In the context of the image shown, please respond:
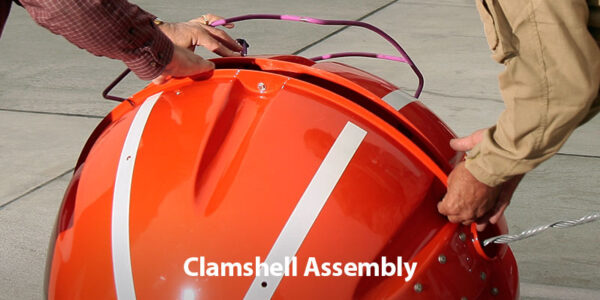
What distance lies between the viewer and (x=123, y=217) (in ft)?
6.03

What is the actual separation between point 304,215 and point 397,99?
536 millimetres

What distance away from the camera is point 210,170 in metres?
1.85

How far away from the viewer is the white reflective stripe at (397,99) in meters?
2.10

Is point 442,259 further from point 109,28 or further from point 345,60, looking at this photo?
point 345,60

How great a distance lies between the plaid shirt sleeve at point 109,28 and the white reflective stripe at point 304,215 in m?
0.50

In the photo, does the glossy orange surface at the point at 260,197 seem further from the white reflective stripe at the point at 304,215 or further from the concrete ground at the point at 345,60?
the concrete ground at the point at 345,60

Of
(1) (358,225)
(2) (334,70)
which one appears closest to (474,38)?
(2) (334,70)

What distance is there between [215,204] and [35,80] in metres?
4.33

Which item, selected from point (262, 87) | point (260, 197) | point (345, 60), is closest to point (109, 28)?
point (262, 87)

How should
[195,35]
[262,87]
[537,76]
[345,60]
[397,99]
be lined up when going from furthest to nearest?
[345,60]
[195,35]
[397,99]
[262,87]
[537,76]

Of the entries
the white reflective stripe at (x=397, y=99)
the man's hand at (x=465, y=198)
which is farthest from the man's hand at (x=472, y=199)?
the white reflective stripe at (x=397, y=99)

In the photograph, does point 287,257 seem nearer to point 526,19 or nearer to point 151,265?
point 151,265

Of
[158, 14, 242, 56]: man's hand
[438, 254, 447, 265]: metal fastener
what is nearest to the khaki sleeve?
[438, 254, 447, 265]: metal fastener

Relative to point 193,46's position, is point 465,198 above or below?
below
